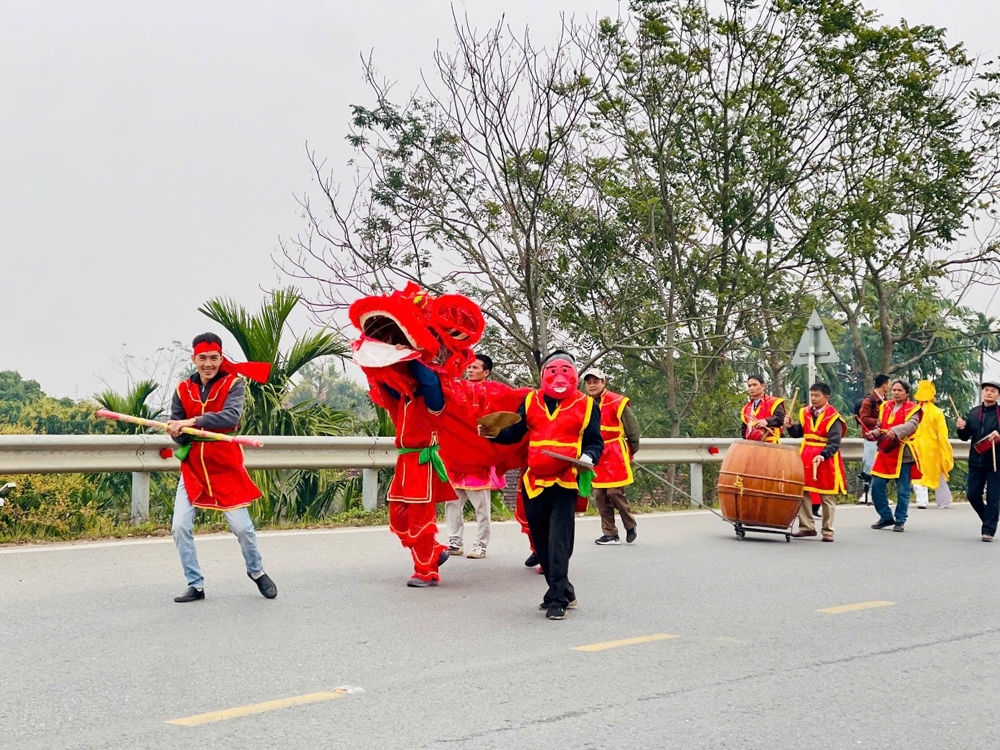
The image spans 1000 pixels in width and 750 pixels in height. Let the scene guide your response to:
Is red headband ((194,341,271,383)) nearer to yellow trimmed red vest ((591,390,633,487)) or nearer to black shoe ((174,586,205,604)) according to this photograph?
black shoe ((174,586,205,604))

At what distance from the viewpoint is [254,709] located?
5551 millimetres

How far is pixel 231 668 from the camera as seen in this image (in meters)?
6.36

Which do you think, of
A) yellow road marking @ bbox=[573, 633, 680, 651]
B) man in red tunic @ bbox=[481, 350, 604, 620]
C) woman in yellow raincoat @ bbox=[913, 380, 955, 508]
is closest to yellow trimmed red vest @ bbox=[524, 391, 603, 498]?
man in red tunic @ bbox=[481, 350, 604, 620]

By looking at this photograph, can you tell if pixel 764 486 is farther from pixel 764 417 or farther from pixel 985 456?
pixel 985 456

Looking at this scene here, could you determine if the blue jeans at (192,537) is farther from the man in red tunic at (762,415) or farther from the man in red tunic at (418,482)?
the man in red tunic at (762,415)

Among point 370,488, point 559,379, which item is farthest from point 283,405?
point 559,379

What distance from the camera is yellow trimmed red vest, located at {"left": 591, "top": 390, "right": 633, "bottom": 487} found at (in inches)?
484

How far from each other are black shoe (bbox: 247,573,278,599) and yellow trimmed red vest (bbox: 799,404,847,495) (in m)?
6.89

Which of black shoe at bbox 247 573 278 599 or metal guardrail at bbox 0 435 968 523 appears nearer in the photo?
black shoe at bbox 247 573 278 599

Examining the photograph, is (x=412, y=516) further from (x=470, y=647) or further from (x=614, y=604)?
(x=470, y=647)

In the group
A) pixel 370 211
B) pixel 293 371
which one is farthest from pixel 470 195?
pixel 293 371

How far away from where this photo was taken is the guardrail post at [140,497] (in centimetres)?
1195

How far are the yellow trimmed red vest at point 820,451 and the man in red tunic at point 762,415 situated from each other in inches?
13.0

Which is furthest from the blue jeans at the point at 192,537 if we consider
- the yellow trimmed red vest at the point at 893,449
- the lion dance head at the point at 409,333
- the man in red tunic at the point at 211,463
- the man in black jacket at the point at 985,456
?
the yellow trimmed red vest at the point at 893,449
